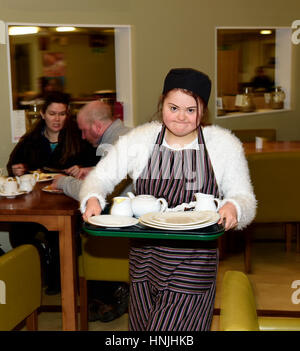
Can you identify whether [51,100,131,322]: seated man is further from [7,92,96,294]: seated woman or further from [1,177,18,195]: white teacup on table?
[7,92,96,294]: seated woman

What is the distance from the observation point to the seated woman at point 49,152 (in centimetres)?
370

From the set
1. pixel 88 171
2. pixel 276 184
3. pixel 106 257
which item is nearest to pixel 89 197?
pixel 106 257

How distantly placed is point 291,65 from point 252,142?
1.61 meters

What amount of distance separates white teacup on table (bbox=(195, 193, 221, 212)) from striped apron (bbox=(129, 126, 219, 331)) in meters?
0.06

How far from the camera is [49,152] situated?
3.85 m

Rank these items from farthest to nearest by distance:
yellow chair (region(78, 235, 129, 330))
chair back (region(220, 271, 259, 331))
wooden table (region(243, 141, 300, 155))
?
1. wooden table (region(243, 141, 300, 155))
2. yellow chair (region(78, 235, 129, 330))
3. chair back (region(220, 271, 259, 331))

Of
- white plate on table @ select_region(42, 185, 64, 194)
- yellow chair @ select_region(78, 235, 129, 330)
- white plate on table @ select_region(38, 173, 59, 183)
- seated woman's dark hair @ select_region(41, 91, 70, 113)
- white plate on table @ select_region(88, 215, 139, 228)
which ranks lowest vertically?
yellow chair @ select_region(78, 235, 129, 330)

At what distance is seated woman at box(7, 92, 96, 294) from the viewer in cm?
370

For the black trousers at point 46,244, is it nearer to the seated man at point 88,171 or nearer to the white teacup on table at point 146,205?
the seated man at point 88,171

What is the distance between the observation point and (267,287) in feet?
12.1

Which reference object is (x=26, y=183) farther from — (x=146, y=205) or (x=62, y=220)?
(x=146, y=205)

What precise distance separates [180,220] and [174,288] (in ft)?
0.80

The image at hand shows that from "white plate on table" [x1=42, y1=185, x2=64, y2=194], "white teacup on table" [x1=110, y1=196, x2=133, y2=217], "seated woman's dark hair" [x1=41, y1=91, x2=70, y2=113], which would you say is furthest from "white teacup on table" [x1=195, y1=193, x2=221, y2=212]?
"seated woman's dark hair" [x1=41, y1=91, x2=70, y2=113]
